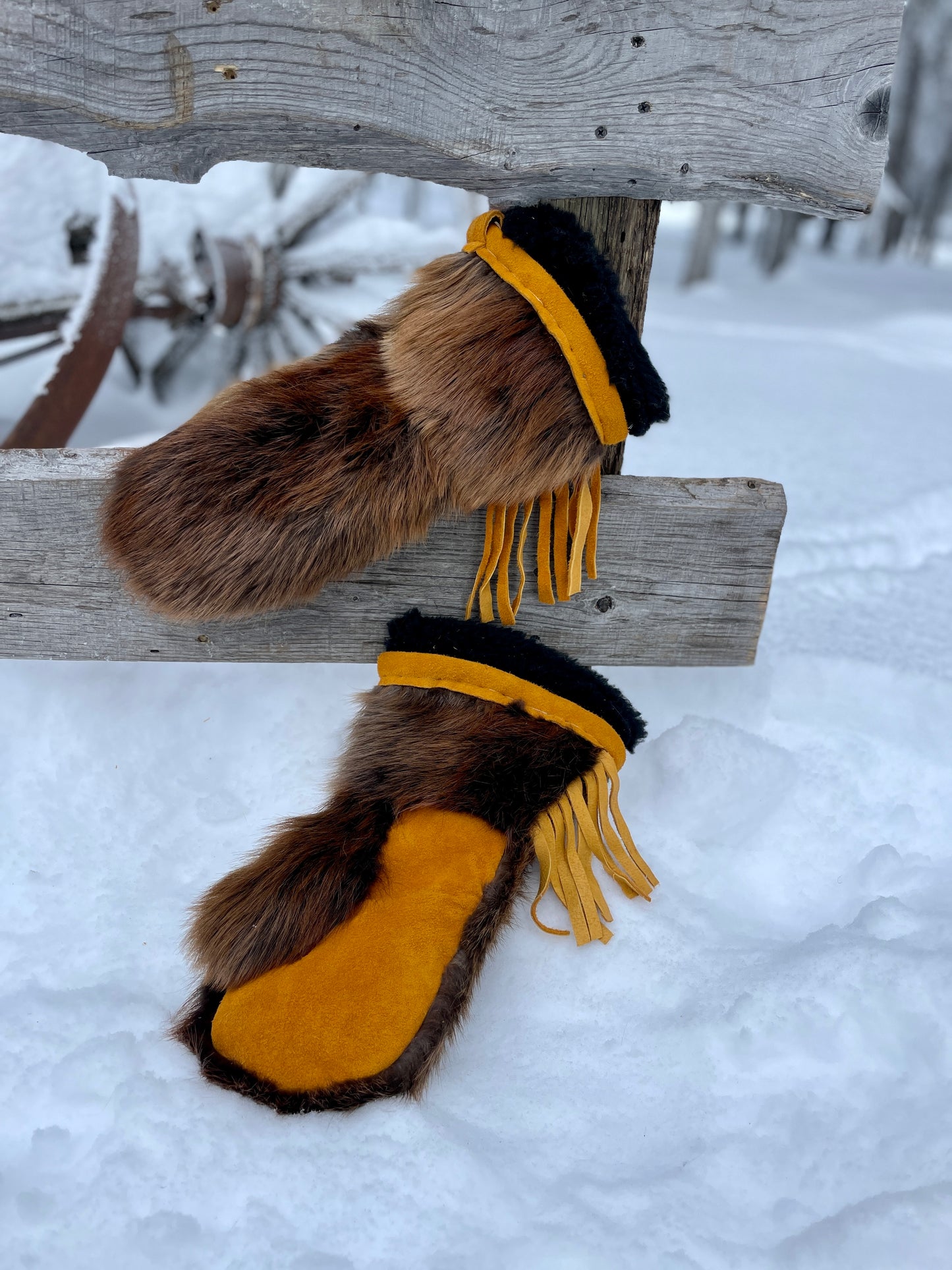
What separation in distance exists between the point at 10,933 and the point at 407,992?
0.53 metres

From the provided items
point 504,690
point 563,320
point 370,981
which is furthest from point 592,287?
point 370,981

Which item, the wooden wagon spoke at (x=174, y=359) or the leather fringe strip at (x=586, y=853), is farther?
the wooden wagon spoke at (x=174, y=359)

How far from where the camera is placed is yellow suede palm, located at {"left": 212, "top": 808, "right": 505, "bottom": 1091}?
94 cm

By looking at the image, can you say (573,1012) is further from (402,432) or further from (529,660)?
(402,432)

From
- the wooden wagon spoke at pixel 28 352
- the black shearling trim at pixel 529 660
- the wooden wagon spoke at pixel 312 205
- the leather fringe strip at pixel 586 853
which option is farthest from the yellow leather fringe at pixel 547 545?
the wooden wagon spoke at pixel 312 205

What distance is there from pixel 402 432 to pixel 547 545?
27 cm

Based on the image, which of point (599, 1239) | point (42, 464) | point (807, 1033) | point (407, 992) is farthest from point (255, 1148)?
point (42, 464)

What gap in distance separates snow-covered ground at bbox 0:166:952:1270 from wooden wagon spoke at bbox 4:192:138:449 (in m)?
0.92

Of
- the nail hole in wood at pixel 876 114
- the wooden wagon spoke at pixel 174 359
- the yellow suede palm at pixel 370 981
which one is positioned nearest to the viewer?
the yellow suede palm at pixel 370 981

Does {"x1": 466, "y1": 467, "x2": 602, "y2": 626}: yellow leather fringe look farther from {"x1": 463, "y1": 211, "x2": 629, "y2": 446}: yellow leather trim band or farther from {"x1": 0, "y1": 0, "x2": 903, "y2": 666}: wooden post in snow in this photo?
{"x1": 0, "y1": 0, "x2": 903, "y2": 666}: wooden post in snow

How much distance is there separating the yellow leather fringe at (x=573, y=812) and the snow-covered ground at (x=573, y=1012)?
42 millimetres

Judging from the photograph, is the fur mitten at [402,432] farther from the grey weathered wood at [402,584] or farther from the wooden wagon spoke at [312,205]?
the wooden wagon spoke at [312,205]

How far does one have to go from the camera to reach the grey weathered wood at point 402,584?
4.14 ft

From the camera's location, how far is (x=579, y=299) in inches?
41.1
